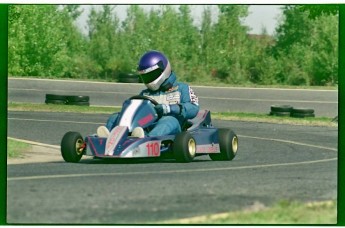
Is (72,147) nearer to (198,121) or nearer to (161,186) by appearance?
(198,121)

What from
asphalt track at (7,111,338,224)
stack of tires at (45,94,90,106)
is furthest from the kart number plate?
stack of tires at (45,94,90,106)

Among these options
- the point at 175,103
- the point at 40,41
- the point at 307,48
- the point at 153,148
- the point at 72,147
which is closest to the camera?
the point at 153,148

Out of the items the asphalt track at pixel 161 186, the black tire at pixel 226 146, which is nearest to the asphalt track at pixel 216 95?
the asphalt track at pixel 161 186

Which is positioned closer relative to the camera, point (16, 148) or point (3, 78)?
point (3, 78)

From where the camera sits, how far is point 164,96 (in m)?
17.0

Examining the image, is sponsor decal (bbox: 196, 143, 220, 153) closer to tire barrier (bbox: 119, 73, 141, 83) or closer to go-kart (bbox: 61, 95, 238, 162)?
go-kart (bbox: 61, 95, 238, 162)

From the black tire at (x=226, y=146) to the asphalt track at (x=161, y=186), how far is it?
0.69ft

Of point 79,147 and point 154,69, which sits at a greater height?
point 154,69

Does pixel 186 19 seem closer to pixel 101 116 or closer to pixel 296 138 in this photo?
pixel 101 116

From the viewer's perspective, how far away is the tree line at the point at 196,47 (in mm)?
28984

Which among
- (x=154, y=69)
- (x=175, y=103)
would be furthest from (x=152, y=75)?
(x=175, y=103)

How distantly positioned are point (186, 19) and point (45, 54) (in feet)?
14.6

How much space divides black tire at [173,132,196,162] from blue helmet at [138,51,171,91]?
1309 millimetres

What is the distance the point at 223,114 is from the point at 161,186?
15174 millimetres
